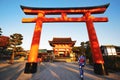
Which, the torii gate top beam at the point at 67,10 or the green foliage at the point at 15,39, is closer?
the torii gate top beam at the point at 67,10

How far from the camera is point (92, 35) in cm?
880

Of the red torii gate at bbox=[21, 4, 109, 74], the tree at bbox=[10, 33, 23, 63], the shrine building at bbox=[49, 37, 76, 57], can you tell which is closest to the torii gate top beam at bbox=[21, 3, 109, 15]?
the red torii gate at bbox=[21, 4, 109, 74]

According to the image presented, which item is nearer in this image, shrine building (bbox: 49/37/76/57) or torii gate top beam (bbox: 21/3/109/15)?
torii gate top beam (bbox: 21/3/109/15)

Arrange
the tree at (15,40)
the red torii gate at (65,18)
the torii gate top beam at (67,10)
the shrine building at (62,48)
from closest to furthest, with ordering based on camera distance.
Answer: the red torii gate at (65,18)
the torii gate top beam at (67,10)
the tree at (15,40)
the shrine building at (62,48)

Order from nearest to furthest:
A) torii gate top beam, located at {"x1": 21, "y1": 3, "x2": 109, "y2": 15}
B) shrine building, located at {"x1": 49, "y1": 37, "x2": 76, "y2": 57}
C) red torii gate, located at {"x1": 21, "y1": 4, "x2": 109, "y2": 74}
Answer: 1. red torii gate, located at {"x1": 21, "y1": 4, "x2": 109, "y2": 74}
2. torii gate top beam, located at {"x1": 21, "y1": 3, "x2": 109, "y2": 15}
3. shrine building, located at {"x1": 49, "y1": 37, "x2": 76, "y2": 57}

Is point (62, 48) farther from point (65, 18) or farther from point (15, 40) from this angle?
point (65, 18)

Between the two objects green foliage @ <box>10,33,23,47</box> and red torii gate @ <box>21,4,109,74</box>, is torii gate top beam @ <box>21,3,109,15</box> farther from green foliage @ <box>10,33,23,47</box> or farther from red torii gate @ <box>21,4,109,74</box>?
green foliage @ <box>10,33,23,47</box>

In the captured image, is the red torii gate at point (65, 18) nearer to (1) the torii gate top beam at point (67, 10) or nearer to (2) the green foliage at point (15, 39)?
(1) the torii gate top beam at point (67, 10)

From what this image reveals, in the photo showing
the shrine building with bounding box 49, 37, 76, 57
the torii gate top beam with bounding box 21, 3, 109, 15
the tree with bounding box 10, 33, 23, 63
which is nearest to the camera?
the torii gate top beam with bounding box 21, 3, 109, 15

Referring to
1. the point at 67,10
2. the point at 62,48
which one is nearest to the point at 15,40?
the point at 62,48

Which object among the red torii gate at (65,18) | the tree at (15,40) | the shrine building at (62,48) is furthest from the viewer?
the shrine building at (62,48)

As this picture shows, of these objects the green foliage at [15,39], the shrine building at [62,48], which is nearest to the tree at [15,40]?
the green foliage at [15,39]

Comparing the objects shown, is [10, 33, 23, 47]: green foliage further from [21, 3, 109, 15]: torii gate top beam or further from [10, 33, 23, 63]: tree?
[21, 3, 109, 15]: torii gate top beam

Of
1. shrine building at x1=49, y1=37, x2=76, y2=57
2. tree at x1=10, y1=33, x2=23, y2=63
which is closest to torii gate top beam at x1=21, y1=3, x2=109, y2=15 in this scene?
tree at x1=10, y1=33, x2=23, y2=63
